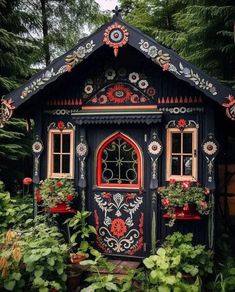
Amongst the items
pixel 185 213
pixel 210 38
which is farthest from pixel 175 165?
pixel 210 38

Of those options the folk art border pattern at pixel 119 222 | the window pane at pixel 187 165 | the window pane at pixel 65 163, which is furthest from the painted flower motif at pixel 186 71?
the window pane at pixel 65 163

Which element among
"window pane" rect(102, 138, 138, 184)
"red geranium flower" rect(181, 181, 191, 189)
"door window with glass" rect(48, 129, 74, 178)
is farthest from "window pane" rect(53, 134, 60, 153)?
"red geranium flower" rect(181, 181, 191, 189)

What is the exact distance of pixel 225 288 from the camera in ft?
20.0

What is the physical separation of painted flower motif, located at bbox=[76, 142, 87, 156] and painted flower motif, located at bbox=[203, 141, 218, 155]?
2.19 metres

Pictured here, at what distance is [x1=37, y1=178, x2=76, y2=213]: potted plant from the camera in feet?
23.6

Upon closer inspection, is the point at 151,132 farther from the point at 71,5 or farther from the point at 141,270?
the point at 71,5

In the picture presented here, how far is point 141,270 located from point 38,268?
1.80 m

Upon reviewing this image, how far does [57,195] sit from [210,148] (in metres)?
2.86

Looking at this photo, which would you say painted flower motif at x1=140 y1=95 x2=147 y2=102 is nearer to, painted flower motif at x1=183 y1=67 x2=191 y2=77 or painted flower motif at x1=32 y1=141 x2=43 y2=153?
painted flower motif at x1=183 y1=67 x2=191 y2=77

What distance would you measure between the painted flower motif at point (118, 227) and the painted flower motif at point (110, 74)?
2633 mm

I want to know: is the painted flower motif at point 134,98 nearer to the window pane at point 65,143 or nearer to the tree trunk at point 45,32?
the window pane at point 65,143

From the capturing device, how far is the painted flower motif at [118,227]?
726 centimetres

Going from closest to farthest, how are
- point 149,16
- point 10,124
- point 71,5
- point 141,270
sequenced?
point 141,270, point 10,124, point 71,5, point 149,16

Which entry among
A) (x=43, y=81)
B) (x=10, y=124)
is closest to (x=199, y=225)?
(x=43, y=81)
